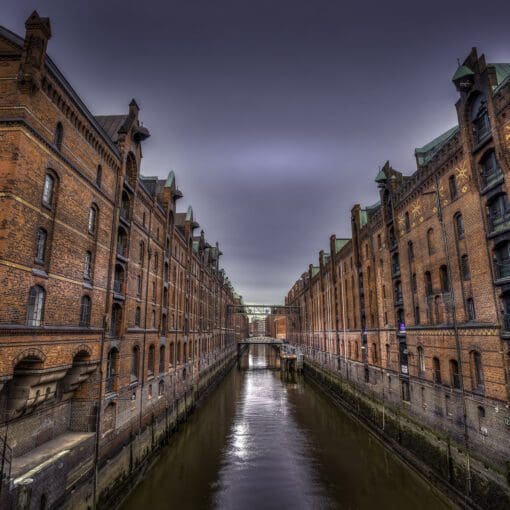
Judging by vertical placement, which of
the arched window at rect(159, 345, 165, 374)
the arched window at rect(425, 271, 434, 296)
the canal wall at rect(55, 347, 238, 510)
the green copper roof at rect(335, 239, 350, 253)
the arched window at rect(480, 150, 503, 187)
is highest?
the green copper roof at rect(335, 239, 350, 253)

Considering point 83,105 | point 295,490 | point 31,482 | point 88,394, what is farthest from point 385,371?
point 83,105

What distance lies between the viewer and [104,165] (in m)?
16.2

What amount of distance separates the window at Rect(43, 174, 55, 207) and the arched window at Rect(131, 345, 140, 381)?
10.5 m

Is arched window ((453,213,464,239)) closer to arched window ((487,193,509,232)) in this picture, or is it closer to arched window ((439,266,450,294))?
arched window ((487,193,509,232))

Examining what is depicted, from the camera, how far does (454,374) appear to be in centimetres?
1683

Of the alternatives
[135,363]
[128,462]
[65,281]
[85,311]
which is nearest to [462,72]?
[65,281]

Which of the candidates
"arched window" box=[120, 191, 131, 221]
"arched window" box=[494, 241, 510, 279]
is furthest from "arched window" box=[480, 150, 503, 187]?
"arched window" box=[120, 191, 131, 221]

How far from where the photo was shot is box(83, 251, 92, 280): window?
14.5 metres

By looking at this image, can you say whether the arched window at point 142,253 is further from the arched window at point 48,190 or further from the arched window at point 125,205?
the arched window at point 48,190

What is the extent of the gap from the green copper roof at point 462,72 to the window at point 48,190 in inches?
692

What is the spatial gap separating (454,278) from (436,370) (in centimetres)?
515

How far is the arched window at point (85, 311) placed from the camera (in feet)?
46.1

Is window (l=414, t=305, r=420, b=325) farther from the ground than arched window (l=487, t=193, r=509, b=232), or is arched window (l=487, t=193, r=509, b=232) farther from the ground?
arched window (l=487, t=193, r=509, b=232)

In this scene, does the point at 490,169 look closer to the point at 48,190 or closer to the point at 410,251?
the point at 410,251
